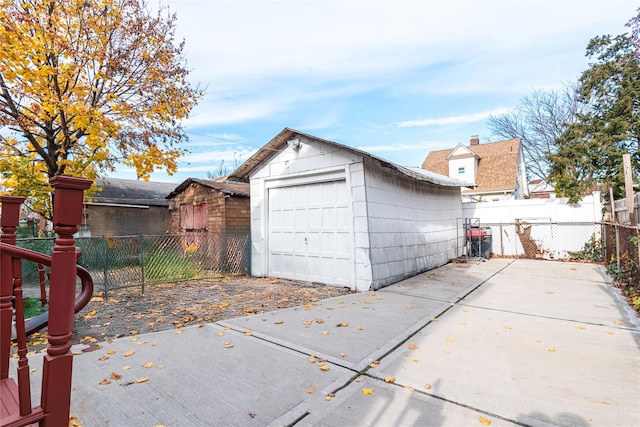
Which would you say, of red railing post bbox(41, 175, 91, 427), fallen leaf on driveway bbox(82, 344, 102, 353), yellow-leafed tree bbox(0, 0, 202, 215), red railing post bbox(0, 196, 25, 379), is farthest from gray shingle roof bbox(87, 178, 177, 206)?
red railing post bbox(41, 175, 91, 427)

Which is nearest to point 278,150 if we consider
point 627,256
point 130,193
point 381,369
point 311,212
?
point 311,212

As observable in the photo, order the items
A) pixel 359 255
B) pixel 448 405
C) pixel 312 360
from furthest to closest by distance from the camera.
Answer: pixel 359 255 → pixel 312 360 → pixel 448 405

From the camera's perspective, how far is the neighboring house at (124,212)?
14359 millimetres

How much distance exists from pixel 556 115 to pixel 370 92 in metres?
14.9

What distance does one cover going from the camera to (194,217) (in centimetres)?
1220

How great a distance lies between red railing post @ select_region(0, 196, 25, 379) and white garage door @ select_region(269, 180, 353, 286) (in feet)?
17.2

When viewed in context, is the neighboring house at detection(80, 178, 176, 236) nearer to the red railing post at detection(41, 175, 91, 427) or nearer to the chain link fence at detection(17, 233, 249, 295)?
the chain link fence at detection(17, 233, 249, 295)

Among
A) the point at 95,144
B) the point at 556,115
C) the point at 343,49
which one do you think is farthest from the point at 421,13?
the point at 556,115

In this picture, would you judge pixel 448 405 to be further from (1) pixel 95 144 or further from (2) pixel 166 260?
(1) pixel 95 144

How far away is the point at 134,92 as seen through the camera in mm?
9852

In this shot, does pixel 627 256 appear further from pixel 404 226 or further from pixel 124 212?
pixel 124 212

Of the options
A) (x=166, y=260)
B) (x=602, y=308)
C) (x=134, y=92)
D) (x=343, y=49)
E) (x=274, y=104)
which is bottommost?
(x=602, y=308)

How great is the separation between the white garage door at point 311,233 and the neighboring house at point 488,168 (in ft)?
51.8

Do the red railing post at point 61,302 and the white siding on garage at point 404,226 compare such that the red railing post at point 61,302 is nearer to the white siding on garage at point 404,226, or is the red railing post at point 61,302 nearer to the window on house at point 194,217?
the white siding on garage at point 404,226
